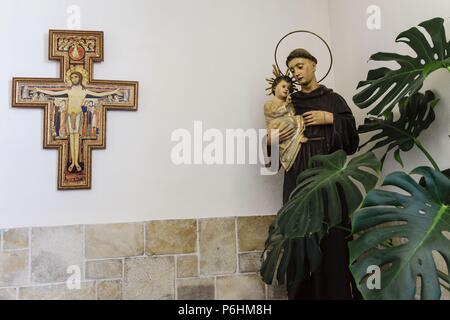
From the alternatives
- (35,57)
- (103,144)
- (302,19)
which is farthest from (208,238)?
(302,19)

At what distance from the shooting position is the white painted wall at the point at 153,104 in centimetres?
154

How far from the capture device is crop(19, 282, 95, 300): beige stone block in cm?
146

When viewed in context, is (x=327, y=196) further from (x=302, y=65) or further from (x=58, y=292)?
(x=58, y=292)

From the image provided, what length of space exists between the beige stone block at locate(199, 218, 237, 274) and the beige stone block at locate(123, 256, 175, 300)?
0.54ft

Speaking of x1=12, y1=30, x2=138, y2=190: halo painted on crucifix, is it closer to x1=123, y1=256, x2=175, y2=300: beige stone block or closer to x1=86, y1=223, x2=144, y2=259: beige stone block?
x1=86, y1=223, x2=144, y2=259: beige stone block

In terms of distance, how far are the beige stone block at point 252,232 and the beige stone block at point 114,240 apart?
486mm

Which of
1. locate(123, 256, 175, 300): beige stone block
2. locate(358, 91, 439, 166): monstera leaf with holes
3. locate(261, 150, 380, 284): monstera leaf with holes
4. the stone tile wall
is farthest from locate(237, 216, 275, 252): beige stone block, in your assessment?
locate(358, 91, 439, 166): monstera leaf with holes

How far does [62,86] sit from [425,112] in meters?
1.57

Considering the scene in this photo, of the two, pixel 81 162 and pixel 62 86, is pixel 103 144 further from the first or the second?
pixel 62 86

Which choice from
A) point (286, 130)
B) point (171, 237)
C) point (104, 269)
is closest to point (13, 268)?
point (104, 269)

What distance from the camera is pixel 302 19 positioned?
6.24 feet

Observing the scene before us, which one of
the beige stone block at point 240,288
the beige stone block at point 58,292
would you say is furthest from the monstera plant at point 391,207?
the beige stone block at point 58,292

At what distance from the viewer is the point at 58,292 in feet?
4.88

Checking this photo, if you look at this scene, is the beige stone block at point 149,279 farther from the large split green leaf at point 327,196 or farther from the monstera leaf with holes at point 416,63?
the monstera leaf with holes at point 416,63
